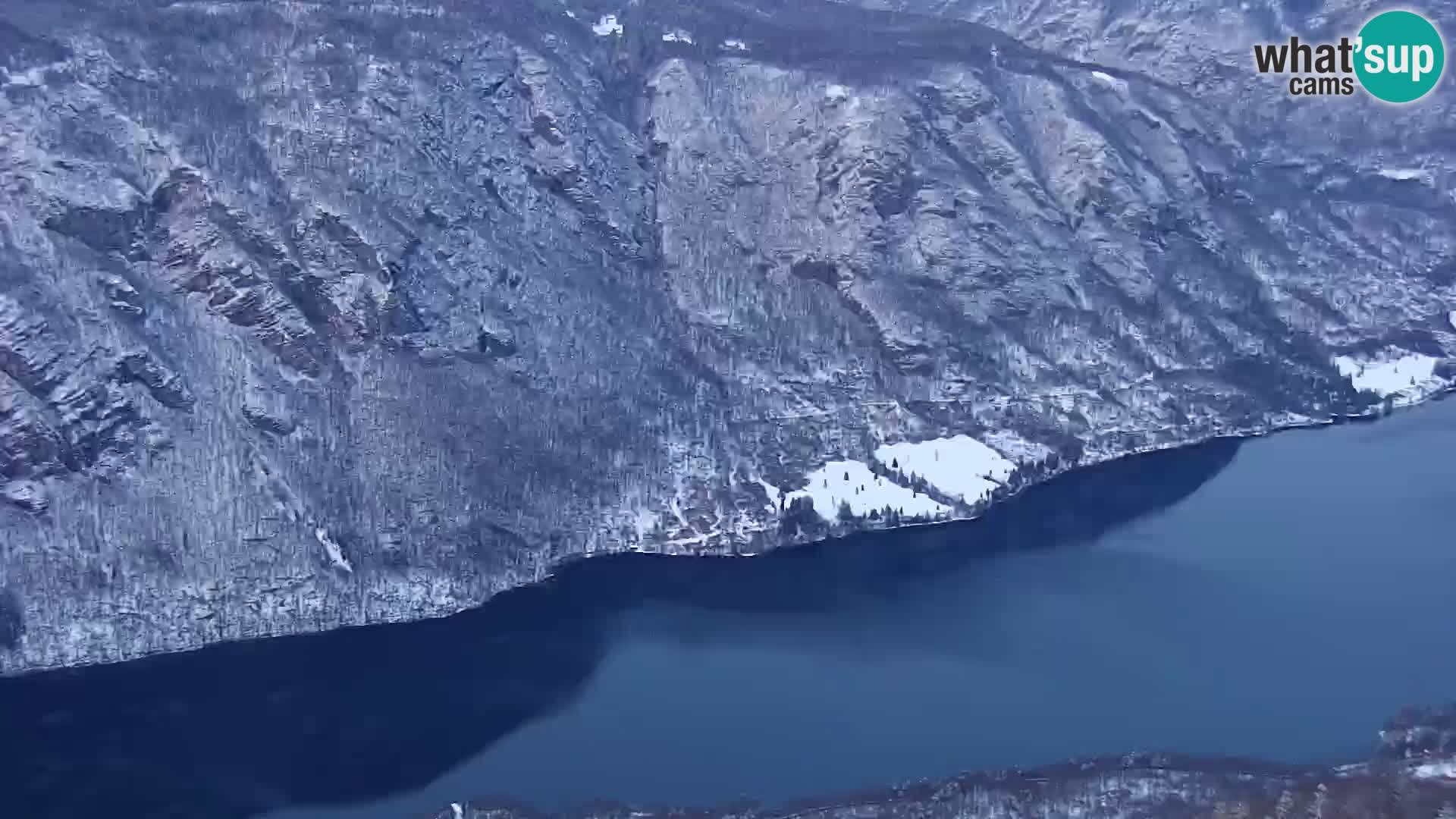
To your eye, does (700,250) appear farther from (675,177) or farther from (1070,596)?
(1070,596)

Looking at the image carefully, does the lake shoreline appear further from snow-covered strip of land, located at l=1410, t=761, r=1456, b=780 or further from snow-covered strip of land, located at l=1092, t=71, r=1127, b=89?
snow-covered strip of land, located at l=1092, t=71, r=1127, b=89

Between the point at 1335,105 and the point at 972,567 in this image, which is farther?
the point at 1335,105

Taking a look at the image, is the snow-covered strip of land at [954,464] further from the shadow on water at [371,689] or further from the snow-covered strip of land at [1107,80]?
the snow-covered strip of land at [1107,80]

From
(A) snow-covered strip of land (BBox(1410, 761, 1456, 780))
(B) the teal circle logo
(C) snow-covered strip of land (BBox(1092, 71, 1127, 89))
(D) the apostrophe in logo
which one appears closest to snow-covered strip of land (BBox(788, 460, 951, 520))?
(A) snow-covered strip of land (BBox(1410, 761, 1456, 780))

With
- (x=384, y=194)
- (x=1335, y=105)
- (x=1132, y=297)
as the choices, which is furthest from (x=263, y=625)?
(x=1335, y=105)

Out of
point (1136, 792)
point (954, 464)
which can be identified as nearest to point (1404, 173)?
point (954, 464)
